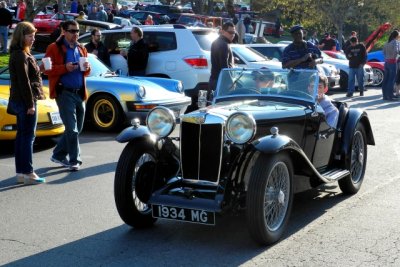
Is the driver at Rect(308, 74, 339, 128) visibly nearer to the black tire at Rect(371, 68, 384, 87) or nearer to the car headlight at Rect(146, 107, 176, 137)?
the car headlight at Rect(146, 107, 176, 137)

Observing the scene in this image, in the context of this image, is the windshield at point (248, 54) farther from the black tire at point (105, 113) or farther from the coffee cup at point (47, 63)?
the coffee cup at point (47, 63)

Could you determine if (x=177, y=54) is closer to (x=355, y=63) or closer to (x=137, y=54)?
(x=137, y=54)

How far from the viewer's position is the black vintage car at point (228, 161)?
5.50 meters

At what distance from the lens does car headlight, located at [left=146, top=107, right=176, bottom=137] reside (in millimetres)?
6121

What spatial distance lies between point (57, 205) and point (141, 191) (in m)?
1.30

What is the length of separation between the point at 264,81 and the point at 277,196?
1.65m

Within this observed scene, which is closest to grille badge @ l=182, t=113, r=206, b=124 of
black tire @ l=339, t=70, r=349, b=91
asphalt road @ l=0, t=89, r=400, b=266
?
asphalt road @ l=0, t=89, r=400, b=266

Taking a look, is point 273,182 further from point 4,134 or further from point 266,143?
point 4,134

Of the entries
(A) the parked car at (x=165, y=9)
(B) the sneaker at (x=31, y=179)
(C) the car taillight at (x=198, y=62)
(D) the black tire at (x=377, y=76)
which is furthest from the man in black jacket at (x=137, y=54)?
(A) the parked car at (x=165, y=9)

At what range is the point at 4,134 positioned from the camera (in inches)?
373

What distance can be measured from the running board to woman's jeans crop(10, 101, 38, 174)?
3.26 meters

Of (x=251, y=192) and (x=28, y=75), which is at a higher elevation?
(x=28, y=75)

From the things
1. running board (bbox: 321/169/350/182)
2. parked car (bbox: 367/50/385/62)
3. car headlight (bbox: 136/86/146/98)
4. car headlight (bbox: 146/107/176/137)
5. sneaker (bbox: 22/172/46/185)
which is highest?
car headlight (bbox: 146/107/176/137)

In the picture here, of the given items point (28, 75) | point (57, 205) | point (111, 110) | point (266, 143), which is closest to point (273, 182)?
point (266, 143)
